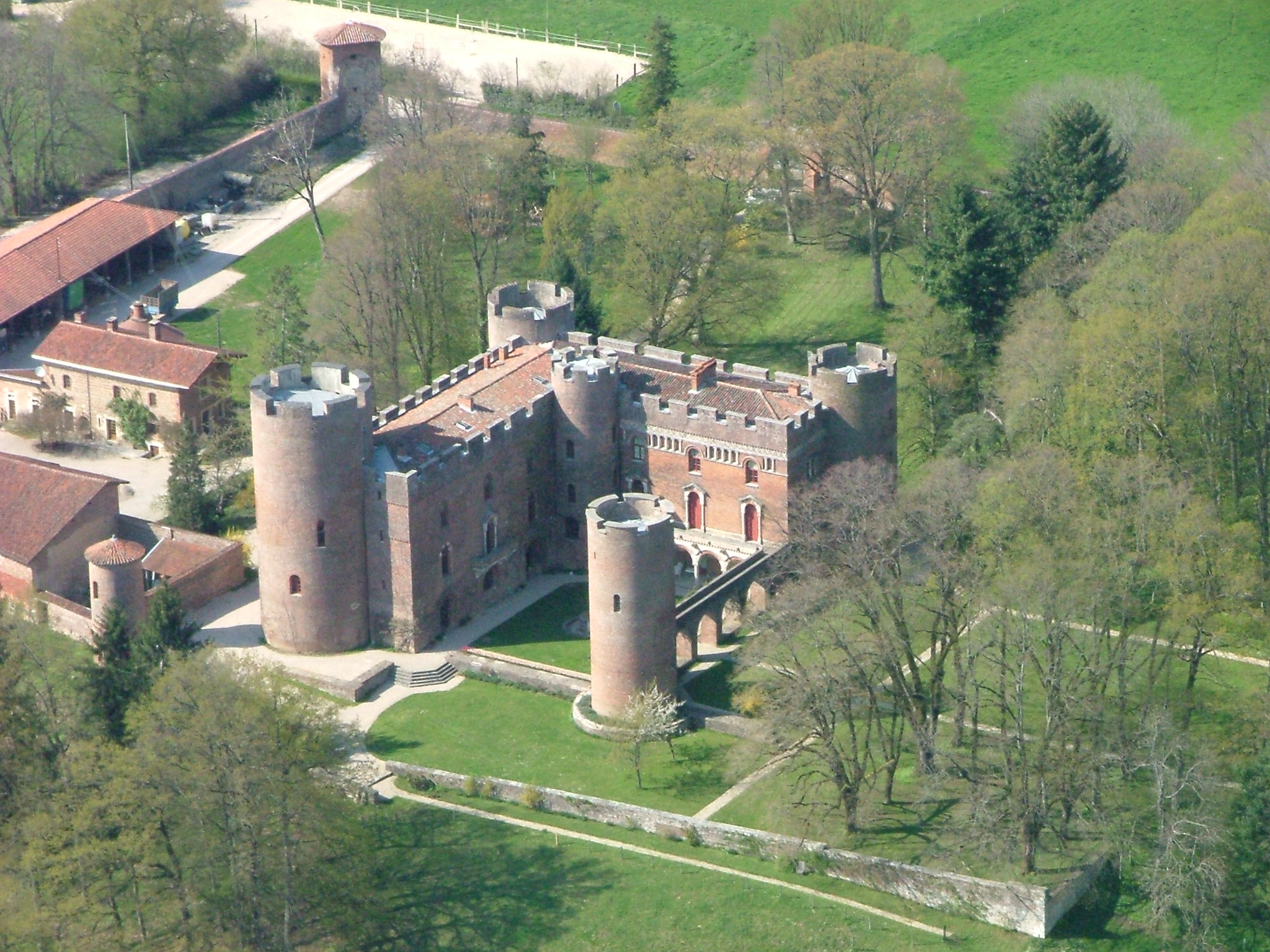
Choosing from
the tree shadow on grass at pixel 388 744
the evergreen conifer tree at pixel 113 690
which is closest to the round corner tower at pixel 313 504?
the tree shadow on grass at pixel 388 744

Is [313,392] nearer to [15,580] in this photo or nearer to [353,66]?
Answer: [15,580]

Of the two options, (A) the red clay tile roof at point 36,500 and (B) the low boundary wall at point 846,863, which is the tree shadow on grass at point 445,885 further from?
(A) the red clay tile roof at point 36,500

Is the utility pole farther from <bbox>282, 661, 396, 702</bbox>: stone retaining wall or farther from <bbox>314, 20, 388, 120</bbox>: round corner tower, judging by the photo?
<bbox>282, 661, 396, 702</bbox>: stone retaining wall

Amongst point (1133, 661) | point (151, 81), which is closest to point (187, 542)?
point (1133, 661)

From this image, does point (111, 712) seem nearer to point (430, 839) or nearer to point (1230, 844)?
point (430, 839)

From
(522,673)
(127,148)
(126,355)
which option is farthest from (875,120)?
(127,148)

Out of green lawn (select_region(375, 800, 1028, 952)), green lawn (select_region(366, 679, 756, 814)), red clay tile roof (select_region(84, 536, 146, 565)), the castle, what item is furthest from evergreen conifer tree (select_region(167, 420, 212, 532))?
green lawn (select_region(375, 800, 1028, 952))
